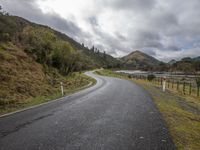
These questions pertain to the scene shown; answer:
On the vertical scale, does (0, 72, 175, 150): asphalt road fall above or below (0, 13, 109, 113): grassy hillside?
below

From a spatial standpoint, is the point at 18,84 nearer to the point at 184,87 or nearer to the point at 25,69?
the point at 25,69

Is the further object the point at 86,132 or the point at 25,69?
the point at 25,69

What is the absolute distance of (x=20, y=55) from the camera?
1986 centimetres

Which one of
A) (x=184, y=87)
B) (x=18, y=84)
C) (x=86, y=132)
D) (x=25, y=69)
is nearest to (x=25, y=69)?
(x=25, y=69)

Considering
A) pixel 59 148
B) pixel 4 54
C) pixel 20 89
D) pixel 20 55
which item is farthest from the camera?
pixel 20 55

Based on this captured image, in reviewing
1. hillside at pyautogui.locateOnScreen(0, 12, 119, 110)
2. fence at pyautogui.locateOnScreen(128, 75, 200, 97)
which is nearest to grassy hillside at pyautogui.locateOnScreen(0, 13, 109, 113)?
hillside at pyautogui.locateOnScreen(0, 12, 119, 110)

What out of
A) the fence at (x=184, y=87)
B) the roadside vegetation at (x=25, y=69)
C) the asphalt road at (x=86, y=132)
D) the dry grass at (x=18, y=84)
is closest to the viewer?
the asphalt road at (x=86, y=132)

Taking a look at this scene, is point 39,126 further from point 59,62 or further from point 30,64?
point 59,62

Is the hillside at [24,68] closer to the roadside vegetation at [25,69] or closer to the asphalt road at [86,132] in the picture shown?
the roadside vegetation at [25,69]

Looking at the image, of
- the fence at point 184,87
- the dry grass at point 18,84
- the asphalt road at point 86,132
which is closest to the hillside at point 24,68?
the dry grass at point 18,84

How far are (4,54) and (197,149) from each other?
56.5ft

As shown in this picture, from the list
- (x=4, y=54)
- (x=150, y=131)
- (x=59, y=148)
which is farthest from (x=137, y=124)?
(x=4, y=54)

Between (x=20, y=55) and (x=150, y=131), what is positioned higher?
(x=20, y=55)

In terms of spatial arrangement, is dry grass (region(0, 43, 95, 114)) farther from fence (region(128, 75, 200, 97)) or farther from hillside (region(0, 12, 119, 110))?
fence (region(128, 75, 200, 97))
